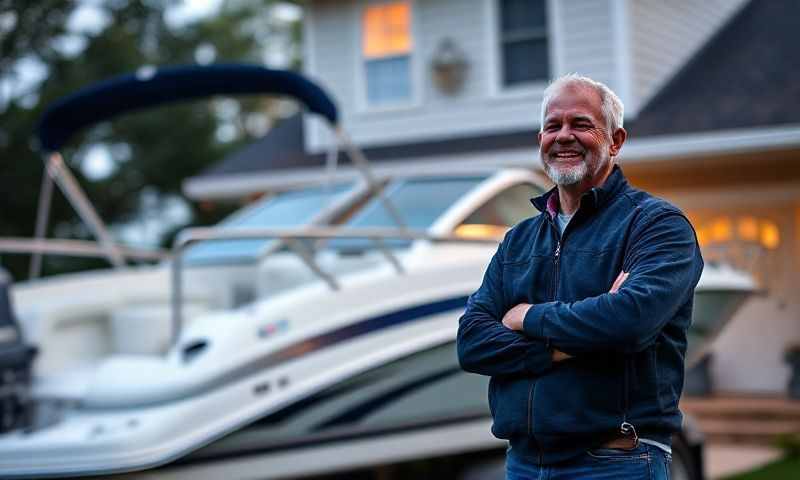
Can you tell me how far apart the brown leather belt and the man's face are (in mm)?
634

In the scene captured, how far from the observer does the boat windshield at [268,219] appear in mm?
6410

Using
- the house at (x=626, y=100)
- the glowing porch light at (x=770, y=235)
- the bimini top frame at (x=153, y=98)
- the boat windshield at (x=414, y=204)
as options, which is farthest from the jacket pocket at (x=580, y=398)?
the glowing porch light at (x=770, y=235)

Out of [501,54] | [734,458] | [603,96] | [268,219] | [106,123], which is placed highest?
[501,54]

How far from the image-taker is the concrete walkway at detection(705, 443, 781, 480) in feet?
25.2

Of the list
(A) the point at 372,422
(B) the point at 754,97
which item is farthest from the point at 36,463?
(B) the point at 754,97

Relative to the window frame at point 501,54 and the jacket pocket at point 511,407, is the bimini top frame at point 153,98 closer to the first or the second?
the jacket pocket at point 511,407

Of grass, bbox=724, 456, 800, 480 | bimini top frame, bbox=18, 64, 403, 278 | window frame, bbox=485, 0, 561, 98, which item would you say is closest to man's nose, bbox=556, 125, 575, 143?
bimini top frame, bbox=18, 64, 403, 278

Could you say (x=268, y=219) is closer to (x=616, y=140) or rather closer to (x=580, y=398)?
(x=616, y=140)

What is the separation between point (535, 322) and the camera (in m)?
2.47

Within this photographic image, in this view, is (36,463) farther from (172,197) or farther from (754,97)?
(172,197)

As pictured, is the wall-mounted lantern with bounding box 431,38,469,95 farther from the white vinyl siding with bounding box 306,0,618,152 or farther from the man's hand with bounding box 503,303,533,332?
the man's hand with bounding box 503,303,533,332

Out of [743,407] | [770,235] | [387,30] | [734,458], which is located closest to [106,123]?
[387,30]

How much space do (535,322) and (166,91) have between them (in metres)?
3.95

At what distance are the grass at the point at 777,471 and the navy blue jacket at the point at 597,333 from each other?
5245 mm
